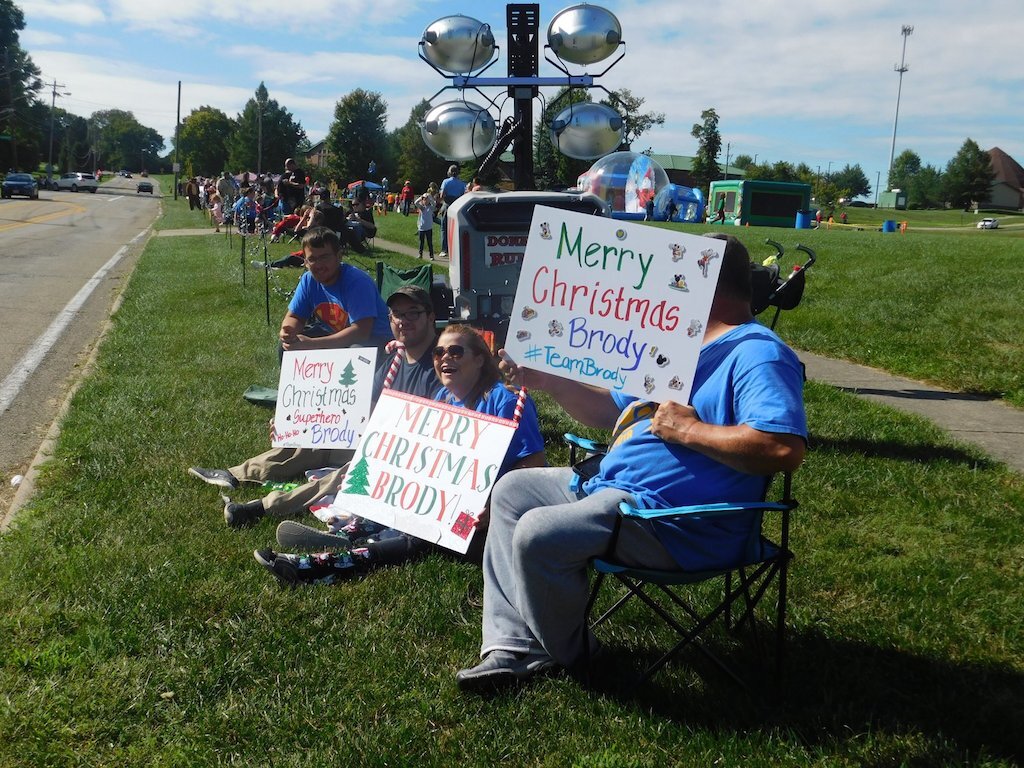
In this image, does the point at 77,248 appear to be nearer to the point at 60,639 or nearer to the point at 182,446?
the point at 182,446

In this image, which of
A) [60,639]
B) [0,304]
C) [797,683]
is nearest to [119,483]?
[60,639]

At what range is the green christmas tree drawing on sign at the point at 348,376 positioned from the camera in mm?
5016

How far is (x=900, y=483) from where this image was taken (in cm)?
520

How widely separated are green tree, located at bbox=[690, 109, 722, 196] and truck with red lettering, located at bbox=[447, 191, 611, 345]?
63.4m

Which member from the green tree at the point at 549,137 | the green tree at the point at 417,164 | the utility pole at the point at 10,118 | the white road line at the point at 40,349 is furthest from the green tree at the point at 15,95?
the green tree at the point at 549,137

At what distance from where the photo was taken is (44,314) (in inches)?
478

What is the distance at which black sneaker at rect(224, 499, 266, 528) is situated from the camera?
177 inches

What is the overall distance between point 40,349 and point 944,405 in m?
8.90

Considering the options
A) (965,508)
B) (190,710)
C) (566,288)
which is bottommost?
(190,710)

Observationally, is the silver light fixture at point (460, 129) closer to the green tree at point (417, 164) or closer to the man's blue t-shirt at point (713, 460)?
the man's blue t-shirt at point (713, 460)

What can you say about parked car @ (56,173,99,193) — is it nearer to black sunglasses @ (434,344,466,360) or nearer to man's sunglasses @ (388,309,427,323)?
man's sunglasses @ (388,309,427,323)

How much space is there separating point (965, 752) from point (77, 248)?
2484 centimetres

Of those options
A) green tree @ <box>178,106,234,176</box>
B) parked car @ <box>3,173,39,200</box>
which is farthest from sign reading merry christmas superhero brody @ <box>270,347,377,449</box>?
green tree @ <box>178,106,234,176</box>

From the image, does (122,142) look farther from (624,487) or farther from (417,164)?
(624,487)
